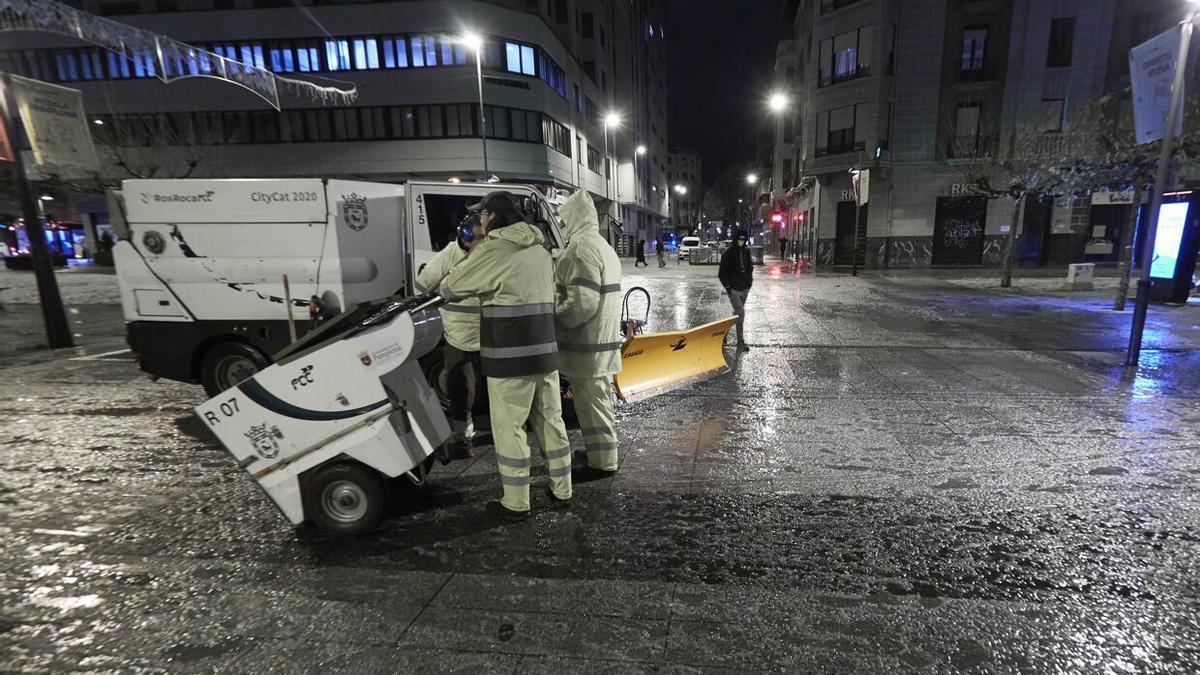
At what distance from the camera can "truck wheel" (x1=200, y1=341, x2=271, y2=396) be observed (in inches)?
245

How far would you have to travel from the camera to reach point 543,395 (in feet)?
12.3

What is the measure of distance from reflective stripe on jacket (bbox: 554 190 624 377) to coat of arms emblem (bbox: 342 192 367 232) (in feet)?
9.88

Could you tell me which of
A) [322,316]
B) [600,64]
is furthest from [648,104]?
[322,316]

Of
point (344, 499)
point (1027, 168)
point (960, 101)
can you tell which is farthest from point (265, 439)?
point (960, 101)

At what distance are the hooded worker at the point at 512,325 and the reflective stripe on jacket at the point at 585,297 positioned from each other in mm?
296

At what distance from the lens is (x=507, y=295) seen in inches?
138

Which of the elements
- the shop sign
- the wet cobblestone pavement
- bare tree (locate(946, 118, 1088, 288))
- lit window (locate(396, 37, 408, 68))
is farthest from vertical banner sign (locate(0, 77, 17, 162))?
the shop sign

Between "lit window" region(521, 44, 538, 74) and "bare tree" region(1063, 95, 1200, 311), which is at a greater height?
"lit window" region(521, 44, 538, 74)

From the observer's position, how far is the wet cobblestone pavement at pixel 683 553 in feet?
8.27

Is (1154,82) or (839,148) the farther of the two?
(839,148)

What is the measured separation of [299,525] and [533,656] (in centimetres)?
201

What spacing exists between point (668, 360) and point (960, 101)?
103ft

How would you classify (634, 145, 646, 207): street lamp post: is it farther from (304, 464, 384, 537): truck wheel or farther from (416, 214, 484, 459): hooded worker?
(304, 464, 384, 537): truck wheel

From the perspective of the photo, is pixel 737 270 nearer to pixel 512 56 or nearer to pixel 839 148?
pixel 839 148
